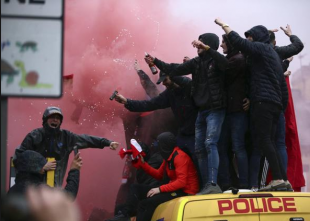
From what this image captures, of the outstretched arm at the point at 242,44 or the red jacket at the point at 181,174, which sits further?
the red jacket at the point at 181,174

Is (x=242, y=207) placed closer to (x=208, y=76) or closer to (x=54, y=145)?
(x=208, y=76)

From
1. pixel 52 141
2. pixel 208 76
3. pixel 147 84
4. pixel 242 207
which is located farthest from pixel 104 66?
pixel 242 207

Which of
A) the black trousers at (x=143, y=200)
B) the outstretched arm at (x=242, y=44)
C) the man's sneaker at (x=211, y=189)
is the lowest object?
the black trousers at (x=143, y=200)

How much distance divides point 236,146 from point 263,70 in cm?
91

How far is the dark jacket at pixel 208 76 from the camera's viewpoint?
28.4ft

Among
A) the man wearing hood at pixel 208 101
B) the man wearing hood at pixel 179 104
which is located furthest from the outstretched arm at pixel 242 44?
the man wearing hood at pixel 179 104

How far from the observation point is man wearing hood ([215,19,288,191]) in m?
8.39

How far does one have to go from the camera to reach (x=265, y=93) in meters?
8.45

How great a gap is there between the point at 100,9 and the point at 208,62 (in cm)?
264

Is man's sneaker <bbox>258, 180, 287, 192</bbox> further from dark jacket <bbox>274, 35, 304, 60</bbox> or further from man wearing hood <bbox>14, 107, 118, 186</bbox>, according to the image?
man wearing hood <bbox>14, 107, 118, 186</bbox>

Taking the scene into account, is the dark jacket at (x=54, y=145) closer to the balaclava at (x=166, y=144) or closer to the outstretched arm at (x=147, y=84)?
the balaclava at (x=166, y=144)

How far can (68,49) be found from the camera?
10742 mm

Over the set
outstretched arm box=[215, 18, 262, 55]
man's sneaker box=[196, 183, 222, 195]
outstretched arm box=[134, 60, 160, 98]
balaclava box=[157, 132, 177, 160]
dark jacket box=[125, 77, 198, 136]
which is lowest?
man's sneaker box=[196, 183, 222, 195]

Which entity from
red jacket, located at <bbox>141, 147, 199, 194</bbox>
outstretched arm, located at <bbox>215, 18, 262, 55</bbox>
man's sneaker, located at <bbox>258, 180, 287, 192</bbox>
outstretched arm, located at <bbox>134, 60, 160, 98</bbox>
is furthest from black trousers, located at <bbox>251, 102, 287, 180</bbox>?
outstretched arm, located at <bbox>134, 60, 160, 98</bbox>
